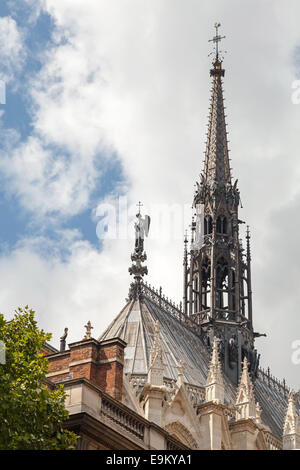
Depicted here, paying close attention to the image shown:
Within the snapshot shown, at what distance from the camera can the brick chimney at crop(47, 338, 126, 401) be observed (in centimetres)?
3159

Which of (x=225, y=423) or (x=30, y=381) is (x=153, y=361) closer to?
(x=225, y=423)

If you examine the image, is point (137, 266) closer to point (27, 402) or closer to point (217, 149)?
point (217, 149)

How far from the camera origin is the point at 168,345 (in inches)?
2047

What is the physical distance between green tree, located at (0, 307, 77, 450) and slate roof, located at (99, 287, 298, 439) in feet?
70.9

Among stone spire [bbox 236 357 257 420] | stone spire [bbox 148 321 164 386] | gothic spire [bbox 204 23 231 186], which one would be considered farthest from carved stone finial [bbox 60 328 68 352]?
gothic spire [bbox 204 23 231 186]

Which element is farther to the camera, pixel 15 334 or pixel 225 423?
pixel 225 423

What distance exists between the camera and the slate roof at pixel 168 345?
4834 centimetres

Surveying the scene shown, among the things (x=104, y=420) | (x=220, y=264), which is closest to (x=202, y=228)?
(x=220, y=264)

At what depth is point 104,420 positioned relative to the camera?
25.5 meters

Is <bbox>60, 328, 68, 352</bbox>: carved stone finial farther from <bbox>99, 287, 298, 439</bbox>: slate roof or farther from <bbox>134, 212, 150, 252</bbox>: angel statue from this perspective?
<bbox>134, 212, 150, 252</bbox>: angel statue

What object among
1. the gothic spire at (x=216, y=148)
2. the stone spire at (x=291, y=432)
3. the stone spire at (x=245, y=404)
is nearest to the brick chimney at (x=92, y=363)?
the stone spire at (x=245, y=404)
